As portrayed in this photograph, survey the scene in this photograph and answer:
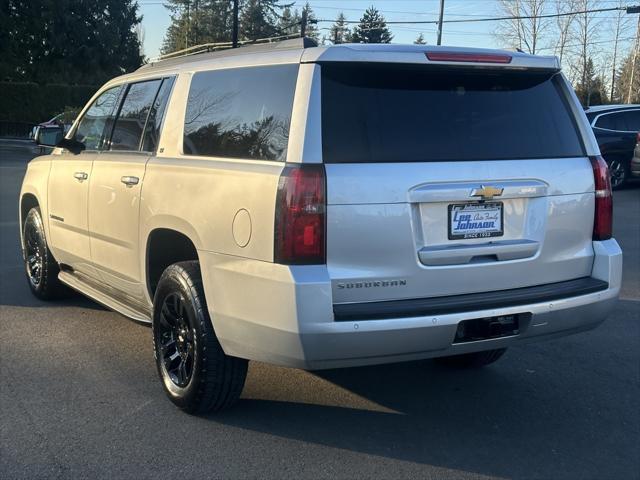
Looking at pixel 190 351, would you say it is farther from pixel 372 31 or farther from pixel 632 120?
pixel 372 31

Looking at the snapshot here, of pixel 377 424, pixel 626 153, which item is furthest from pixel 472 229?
pixel 626 153

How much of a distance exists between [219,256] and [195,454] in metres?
1.03

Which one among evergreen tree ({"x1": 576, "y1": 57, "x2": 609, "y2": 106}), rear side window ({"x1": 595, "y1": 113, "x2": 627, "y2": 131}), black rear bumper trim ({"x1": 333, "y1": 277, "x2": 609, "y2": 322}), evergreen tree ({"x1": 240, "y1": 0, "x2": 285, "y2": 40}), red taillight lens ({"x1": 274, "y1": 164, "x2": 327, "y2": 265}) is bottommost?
black rear bumper trim ({"x1": 333, "y1": 277, "x2": 609, "y2": 322})

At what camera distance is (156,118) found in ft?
15.3

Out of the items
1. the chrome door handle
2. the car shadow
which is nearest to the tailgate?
the car shadow

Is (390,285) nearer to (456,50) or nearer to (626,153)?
(456,50)

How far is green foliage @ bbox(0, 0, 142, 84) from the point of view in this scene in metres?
41.8

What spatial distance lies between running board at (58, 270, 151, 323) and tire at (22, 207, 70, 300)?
0.32 meters

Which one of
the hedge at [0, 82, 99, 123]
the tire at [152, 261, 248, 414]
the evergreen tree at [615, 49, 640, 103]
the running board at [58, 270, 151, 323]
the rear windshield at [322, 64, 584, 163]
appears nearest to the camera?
the rear windshield at [322, 64, 584, 163]

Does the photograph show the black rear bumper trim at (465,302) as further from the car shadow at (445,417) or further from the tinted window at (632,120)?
the tinted window at (632,120)

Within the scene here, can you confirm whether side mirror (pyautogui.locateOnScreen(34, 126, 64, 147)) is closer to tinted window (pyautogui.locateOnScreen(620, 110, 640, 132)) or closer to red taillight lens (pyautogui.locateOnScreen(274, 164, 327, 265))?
red taillight lens (pyautogui.locateOnScreen(274, 164, 327, 265))

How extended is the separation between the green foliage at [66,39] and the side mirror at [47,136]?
38.9 meters

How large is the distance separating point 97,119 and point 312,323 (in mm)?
3290

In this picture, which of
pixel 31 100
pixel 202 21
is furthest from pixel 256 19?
pixel 31 100
